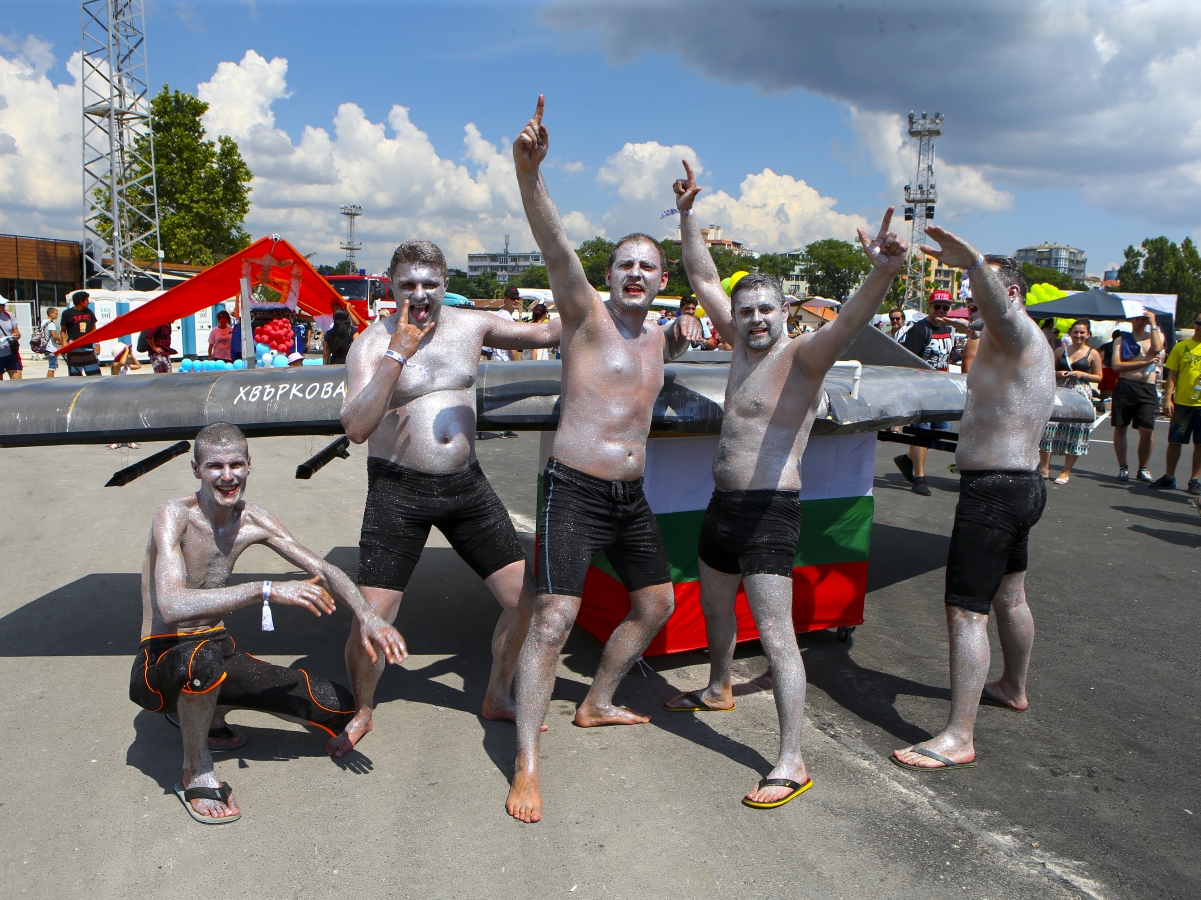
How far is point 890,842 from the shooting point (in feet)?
8.67

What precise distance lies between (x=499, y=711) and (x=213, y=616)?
124 cm

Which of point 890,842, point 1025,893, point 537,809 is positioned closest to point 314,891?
point 537,809

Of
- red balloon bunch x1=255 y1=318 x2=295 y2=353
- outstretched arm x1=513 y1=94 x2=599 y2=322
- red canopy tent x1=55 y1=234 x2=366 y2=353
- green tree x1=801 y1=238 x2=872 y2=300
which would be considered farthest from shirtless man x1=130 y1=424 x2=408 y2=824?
green tree x1=801 y1=238 x2=872 y2=300

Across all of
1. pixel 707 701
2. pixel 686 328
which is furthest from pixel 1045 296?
pixel 707 701

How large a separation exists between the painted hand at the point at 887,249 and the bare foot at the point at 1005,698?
205 cm

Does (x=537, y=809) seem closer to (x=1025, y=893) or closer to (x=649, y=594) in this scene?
(x=649, y=594)

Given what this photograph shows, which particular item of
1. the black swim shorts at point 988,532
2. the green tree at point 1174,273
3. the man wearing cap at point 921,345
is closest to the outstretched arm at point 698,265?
the black swim shorts at point 988,532

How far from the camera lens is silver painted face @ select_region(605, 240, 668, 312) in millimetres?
3145

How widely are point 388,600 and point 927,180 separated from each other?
64.2 meters

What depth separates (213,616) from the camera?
9.06 ft

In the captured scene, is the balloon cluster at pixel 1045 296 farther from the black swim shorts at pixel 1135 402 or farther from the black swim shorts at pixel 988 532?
the black swim shorts at pixel 988 532

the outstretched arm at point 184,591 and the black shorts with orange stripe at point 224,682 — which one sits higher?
the outstretched arm at point 184,591

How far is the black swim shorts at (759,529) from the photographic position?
3.12 meters

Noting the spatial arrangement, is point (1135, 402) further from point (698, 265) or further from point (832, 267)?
point (832, 267)
